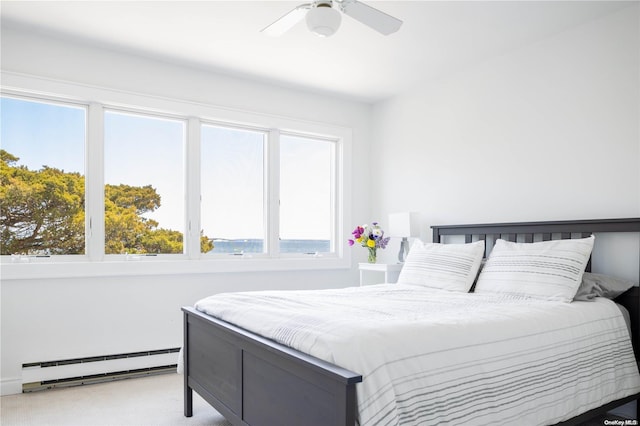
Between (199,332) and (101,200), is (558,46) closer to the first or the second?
(199,332)

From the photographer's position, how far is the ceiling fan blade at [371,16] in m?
2.38

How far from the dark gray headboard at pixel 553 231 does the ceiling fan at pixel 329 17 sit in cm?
174

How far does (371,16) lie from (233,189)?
2.33 m

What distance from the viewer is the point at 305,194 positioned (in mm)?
4824

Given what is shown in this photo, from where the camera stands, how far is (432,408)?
162 cm

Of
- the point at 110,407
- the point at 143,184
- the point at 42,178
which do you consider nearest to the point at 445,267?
the point at 110,407

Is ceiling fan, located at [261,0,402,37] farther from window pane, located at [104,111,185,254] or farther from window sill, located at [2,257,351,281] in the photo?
window sill, located at [2,257,351,281]

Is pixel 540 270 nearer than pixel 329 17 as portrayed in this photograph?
No

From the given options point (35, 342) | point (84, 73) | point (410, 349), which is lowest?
point (35, 342)

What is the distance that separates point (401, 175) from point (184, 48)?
7.72 feet

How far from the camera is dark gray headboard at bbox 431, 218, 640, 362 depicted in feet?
8.88

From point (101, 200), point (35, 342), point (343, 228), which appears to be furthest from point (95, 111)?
point (343, 228)

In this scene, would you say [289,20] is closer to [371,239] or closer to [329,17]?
[329,17]

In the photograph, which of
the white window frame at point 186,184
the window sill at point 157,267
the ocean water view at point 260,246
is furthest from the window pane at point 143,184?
the ocean water view at point 260,246
